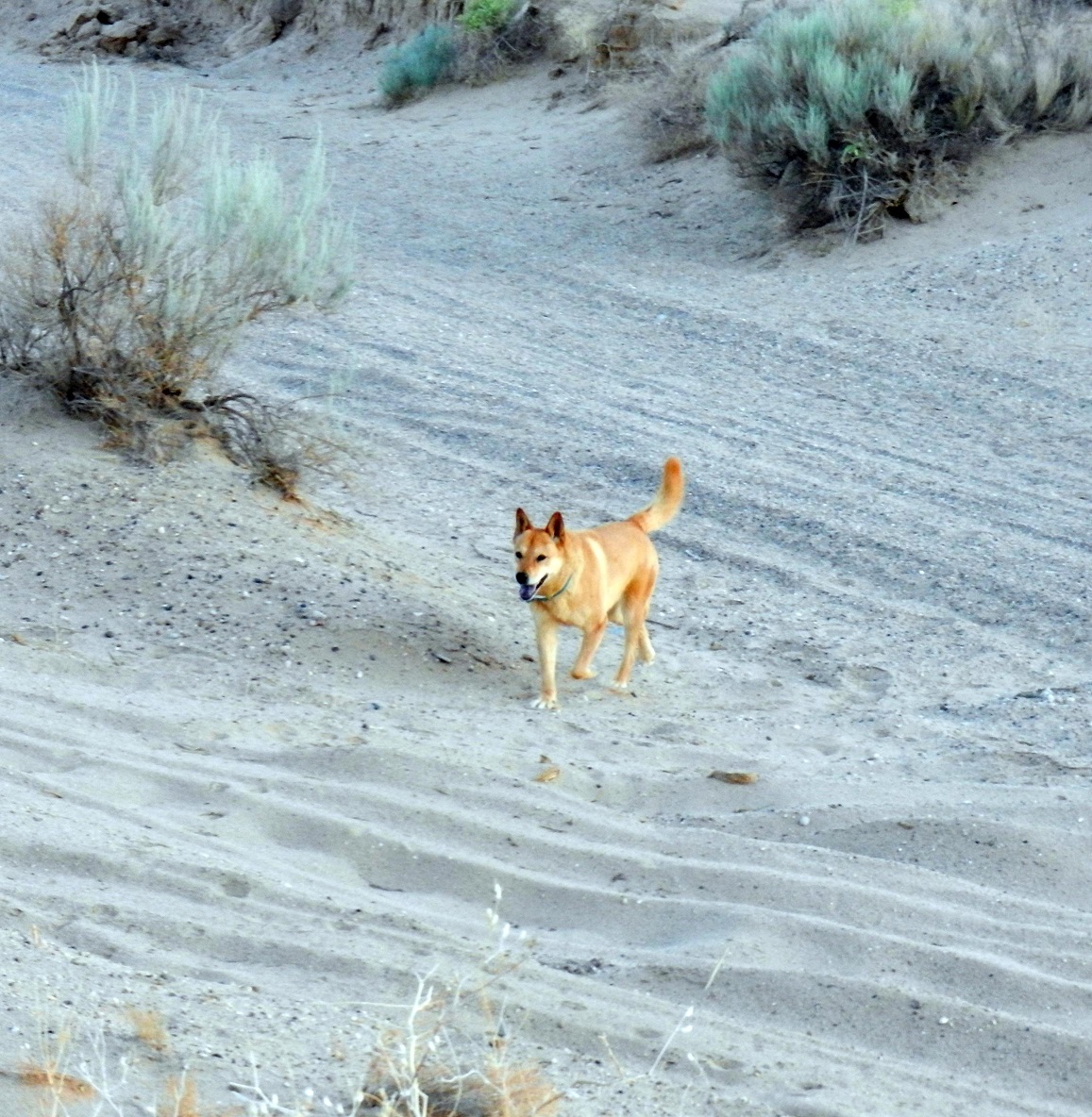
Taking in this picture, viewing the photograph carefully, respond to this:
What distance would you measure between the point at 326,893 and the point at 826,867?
177 cm

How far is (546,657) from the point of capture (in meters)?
7.89

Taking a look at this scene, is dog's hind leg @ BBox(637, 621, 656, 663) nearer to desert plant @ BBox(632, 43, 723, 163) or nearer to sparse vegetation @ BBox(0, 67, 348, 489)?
sparse vegetation @ BBox(0, 67, 348, 489)

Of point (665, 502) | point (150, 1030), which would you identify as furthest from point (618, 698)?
point (150, 1030)

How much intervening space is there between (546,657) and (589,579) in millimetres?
413

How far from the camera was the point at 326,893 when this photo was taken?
213 inches

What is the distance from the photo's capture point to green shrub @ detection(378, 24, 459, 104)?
77.8ft

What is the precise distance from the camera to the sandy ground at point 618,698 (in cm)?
476

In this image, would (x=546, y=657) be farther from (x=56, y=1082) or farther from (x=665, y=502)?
(x=56, y=1082)

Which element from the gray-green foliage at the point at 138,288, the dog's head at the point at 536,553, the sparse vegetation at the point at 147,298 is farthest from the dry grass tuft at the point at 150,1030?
the gray-green foliage at the point at 138,288

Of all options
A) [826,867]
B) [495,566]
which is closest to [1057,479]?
[495,566]

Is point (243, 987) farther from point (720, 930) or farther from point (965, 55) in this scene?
point (965, 55)

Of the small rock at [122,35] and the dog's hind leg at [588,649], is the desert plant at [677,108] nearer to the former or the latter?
the dog's hind leg at [588,649]

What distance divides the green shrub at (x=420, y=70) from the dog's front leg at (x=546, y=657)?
677 inches

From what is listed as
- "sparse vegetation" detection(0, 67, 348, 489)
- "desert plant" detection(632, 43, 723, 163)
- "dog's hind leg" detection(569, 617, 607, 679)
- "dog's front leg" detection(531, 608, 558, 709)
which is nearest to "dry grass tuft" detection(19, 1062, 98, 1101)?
"dog's front leg" detection(531, 608, 558, 709)
